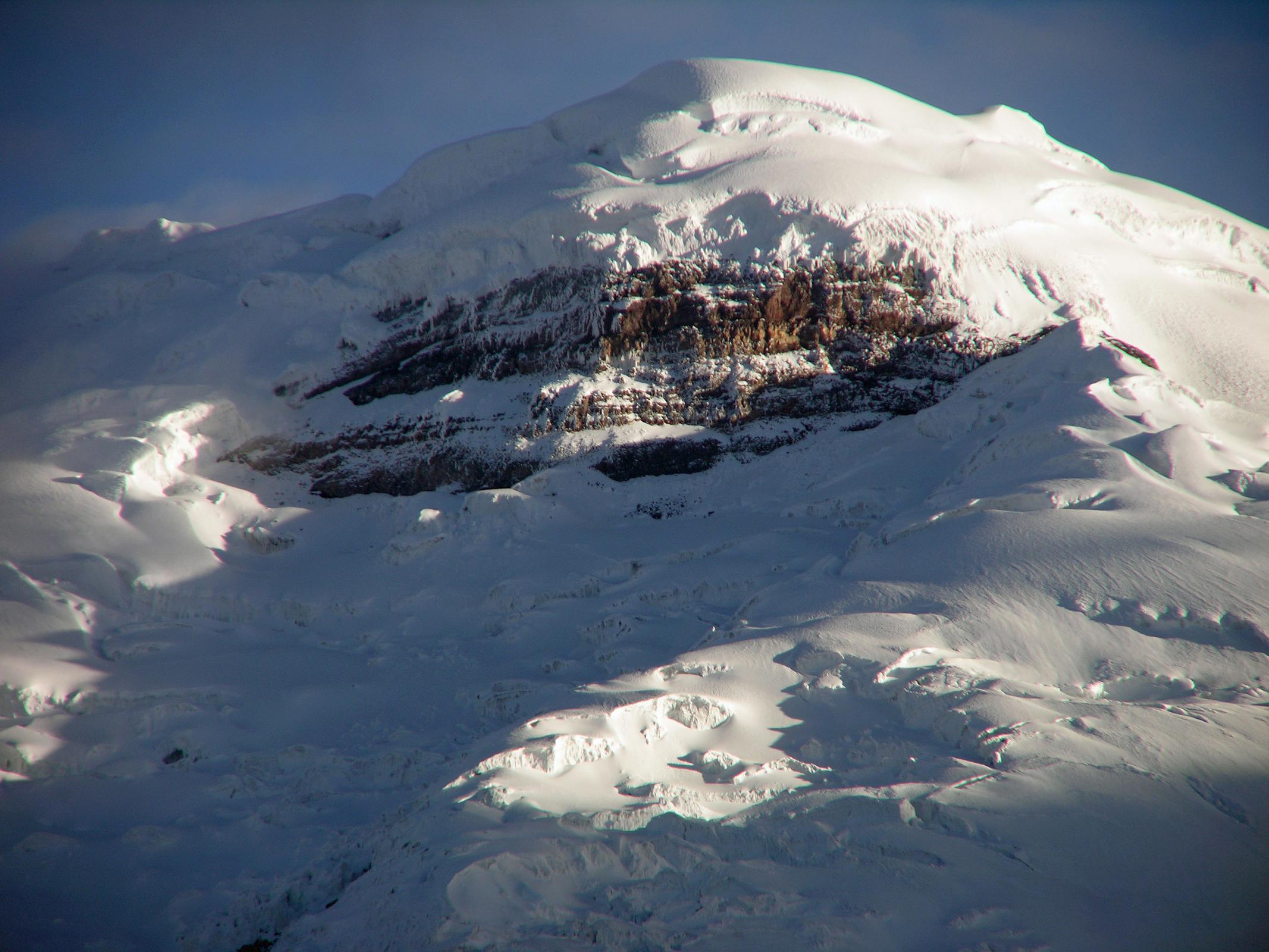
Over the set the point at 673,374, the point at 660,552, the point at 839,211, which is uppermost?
the point at 839,211

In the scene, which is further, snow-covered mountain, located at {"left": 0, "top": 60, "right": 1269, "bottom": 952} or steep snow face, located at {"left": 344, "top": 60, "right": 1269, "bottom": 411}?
steep snow face, located at {"left": 344, "top": 60, "right": 1269, "bottom": 411}

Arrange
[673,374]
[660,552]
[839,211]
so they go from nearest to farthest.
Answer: [660,552] → [673,374] → [839,211]

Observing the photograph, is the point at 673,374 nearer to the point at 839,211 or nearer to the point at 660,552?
the point at 660,552

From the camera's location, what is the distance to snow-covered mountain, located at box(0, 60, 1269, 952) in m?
6.95

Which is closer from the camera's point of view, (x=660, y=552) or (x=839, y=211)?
(x=660, y=552)

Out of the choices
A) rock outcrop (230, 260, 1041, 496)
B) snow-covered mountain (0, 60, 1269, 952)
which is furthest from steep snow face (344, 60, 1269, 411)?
rock outcrop (230, 260, 1041, 496)

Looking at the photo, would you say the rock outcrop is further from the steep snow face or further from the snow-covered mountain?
the steep snow face

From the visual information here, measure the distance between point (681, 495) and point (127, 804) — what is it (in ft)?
36.5

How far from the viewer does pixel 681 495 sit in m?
17.0

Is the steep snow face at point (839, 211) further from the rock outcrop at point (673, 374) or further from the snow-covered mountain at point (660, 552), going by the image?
the rock outcrop at point (673, 374)

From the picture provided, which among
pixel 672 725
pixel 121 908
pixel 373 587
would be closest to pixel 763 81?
pixel 373 587

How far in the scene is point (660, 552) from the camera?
1545 centimetres

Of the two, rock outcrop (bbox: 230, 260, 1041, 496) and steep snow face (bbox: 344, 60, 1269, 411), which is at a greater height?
steep snow face (bbox: 344, 60, 1269, 411)


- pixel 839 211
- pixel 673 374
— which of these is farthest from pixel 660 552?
pixel 839 211
